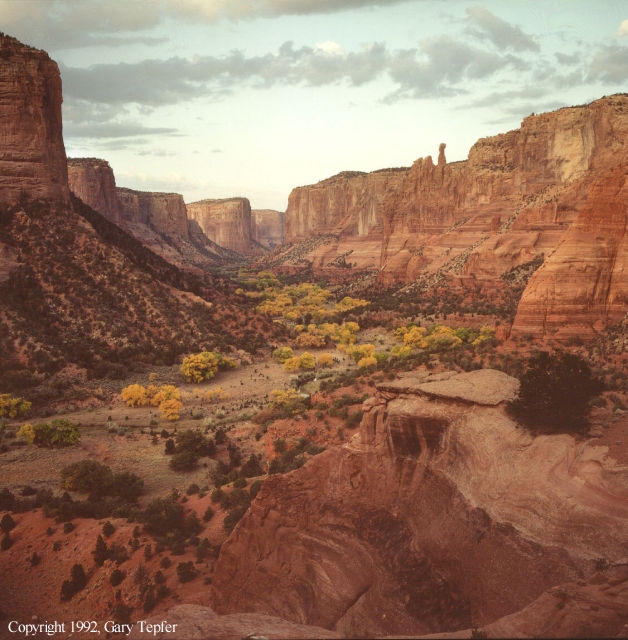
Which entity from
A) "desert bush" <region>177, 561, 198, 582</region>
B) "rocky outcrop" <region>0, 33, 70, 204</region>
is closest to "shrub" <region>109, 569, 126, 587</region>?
"desert bush" <region>177, 561, 198, 582</region>

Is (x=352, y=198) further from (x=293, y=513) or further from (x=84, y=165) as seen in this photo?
(x=293, y=513)

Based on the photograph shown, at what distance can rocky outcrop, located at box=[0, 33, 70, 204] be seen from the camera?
157ft

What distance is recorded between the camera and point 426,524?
1152cm

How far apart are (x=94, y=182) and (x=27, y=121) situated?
67.2 m

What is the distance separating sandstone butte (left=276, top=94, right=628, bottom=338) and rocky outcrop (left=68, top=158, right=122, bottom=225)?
59.1 metres

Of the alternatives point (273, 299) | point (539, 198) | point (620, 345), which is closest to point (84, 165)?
point (273, 299)

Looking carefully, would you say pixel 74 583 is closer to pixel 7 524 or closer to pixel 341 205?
pixel 7 524

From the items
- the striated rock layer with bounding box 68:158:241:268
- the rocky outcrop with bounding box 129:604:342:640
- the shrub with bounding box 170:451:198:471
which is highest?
the striated rock layer with bounding box 68:158:241:268

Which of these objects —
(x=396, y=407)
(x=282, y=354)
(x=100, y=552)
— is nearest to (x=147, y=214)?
(x=282, y=354)

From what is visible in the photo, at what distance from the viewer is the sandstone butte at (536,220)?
3244cm

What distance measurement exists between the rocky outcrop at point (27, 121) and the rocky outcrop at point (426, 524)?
50914 millimetres

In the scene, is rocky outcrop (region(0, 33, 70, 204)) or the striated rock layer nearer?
rocky outcrop (region(0, 33, 70, 204))

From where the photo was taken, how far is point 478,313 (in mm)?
53938

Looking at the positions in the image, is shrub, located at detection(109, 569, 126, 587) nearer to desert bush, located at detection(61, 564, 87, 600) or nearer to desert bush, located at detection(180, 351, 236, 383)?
desert bush, located at detection(61, 564, 87, 600)
